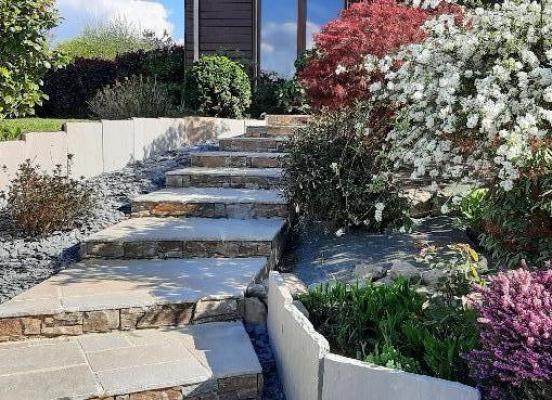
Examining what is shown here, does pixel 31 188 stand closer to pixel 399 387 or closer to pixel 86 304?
pixel 86 304

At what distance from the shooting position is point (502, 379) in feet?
6.27

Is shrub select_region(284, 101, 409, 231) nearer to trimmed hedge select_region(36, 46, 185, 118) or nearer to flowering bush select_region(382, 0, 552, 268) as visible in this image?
flowering bush select_region(382, 0, 552, 268)

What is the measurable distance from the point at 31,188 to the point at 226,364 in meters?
2.42

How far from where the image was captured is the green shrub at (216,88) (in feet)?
28.2

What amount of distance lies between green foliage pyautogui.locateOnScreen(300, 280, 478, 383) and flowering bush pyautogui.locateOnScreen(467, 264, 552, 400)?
20cm

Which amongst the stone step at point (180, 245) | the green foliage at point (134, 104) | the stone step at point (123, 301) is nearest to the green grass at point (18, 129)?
the stone step at point (180, 245)

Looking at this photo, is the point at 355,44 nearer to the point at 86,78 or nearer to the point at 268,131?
the point at 268,131

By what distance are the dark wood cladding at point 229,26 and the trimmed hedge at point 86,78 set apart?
29.0 inches

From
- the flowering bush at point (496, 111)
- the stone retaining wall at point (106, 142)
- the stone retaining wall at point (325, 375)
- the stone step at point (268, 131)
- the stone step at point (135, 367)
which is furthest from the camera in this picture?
the stone step at point (268, 131)

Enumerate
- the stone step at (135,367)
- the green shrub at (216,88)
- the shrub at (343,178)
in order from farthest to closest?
the green shrub at (216,88)
the shrub at (343,178)
the stone step at (135,367)

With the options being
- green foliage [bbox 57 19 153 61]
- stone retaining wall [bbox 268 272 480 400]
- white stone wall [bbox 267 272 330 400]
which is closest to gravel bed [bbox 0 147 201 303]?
white stone wall [bbox 267 272 330 400]

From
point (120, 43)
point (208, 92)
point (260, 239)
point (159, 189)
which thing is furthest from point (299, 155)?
point (120, 43)

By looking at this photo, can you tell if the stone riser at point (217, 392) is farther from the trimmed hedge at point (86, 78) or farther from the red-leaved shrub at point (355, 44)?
the trimmed hedge at point (86, 78)

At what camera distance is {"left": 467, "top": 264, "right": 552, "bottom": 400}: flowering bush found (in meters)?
1.86
